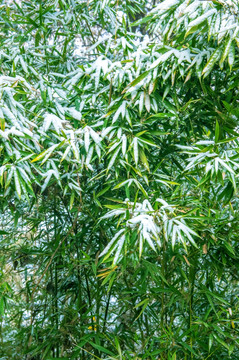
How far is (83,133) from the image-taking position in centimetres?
153

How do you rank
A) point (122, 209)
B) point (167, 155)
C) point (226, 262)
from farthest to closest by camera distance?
point (167, 155) → point (226, 262) → point (122, 209)

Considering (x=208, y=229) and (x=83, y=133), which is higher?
(x=83, y=133)

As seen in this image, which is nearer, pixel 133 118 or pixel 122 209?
pixel 122 209

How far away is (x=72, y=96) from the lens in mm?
1737

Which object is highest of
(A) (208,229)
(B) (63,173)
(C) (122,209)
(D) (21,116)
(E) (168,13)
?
(E) (168,13)

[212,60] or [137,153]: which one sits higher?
[212,60]

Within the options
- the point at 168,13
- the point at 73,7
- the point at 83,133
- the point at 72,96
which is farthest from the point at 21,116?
the point at 73,7

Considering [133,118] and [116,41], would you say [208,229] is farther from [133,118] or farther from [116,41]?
[116,41]

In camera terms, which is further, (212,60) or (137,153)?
(137,153)

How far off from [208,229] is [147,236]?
0.37 metres

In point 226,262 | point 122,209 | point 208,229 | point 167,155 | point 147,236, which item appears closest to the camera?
point 147,236

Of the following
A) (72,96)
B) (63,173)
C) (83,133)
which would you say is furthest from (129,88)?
(63,173)

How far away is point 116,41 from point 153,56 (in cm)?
28

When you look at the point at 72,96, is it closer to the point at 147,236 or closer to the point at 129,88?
the point at 129,88
